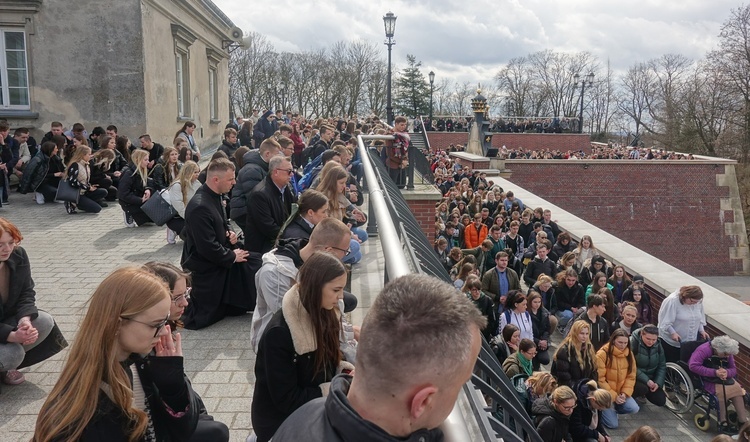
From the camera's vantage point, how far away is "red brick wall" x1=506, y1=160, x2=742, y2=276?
30891 millimetres

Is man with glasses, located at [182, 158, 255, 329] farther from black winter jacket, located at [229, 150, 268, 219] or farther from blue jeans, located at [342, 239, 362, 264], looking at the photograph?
blue jeans, located at [342, 239, 362, 264]

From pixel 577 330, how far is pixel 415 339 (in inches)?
262

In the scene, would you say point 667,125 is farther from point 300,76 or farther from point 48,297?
point 48,297

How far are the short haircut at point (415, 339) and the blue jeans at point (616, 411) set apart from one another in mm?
→ 7587

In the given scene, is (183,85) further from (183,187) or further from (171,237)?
(183,187)

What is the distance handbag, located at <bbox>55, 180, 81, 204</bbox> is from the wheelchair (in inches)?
430

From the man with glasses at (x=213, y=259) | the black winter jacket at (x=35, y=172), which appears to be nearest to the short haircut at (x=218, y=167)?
the man with glasses at (x=213, y=259)

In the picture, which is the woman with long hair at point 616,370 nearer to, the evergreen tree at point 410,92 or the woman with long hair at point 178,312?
the woman with long hair at point 178,312

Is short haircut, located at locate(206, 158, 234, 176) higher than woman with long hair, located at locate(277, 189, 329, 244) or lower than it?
higher

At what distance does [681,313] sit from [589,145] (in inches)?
1501

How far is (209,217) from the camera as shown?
19.1 feet

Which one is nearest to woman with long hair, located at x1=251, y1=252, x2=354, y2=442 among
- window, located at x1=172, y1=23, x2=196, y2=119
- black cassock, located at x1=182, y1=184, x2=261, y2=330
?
black cassock, located at x1=182, y1=184, x2=261, y2=330

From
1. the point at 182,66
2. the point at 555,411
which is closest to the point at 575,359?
the point at 555,411

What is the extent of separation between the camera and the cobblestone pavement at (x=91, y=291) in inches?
183
